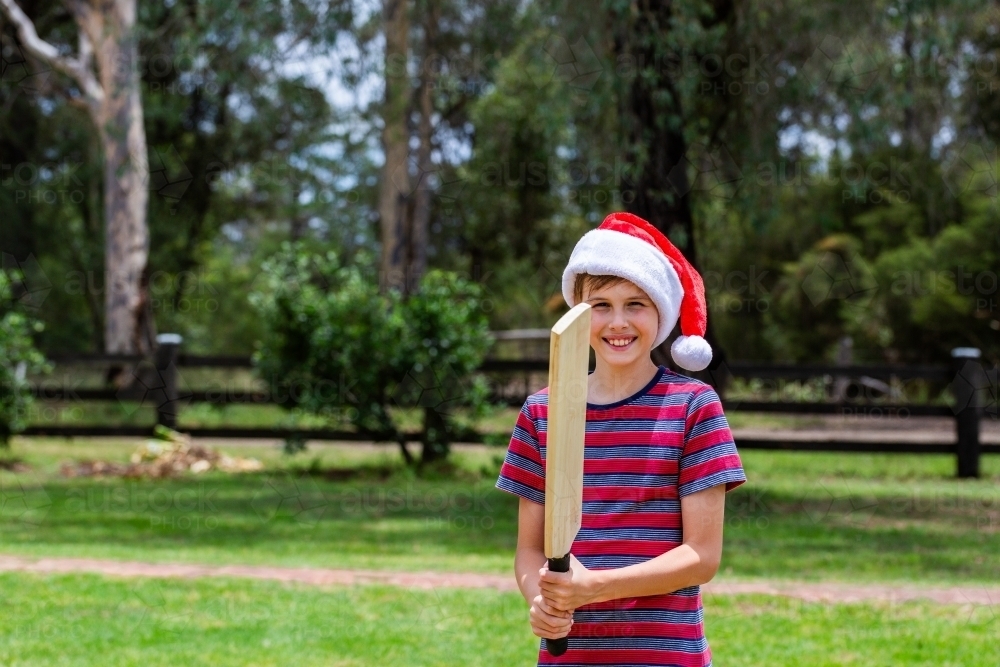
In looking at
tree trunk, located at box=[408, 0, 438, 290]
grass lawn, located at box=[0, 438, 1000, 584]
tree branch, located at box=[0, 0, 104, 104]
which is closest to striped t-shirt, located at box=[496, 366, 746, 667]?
grass lawn, located at box=[0, 438, 1000, 584]

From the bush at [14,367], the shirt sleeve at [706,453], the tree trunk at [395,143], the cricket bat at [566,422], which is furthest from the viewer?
the tree trunk at [395,143]

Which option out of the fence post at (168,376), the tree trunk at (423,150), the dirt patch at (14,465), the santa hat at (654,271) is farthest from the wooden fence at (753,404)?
the santa hat at (654,271)

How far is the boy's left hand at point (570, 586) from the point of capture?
2.18 metres

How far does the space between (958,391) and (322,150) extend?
78.8 ft

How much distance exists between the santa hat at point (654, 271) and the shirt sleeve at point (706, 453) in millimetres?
176

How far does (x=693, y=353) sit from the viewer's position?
2664 millimetres

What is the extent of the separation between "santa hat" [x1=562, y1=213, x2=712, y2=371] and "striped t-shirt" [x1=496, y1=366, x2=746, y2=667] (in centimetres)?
21

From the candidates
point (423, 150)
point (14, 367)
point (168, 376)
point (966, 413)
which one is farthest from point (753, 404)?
point (423, 150)

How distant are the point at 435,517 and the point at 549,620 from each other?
8113mm

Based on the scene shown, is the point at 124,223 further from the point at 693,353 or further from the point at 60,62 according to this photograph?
the point at 693,353

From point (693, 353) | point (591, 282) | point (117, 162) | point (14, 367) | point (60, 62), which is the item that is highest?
point (60, 62)

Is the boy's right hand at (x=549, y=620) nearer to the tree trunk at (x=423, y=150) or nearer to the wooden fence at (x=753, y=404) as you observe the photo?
the wooden fence at (x=753, y=404)

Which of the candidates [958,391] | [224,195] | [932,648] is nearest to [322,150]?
[224,195]

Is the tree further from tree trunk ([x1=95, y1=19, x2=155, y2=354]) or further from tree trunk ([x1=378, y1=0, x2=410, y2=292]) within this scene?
tree trunk ([x1=378, y1=0, x2=410, y2=292])
